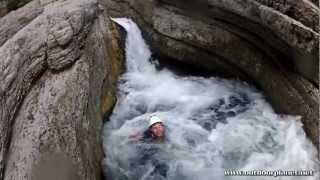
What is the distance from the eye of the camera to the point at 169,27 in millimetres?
10219

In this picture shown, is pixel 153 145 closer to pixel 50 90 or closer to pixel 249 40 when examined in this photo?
pixel 50 90

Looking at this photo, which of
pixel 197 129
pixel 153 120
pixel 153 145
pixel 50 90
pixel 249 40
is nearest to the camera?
pixel 50 90

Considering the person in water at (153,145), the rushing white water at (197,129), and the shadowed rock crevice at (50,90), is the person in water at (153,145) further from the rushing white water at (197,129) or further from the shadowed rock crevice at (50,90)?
the shadowed rock crevice at (50,90)

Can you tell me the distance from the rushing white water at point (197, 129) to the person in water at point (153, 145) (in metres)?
0.04

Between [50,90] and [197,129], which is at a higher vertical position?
[50,90]

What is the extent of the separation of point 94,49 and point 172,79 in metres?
2.79

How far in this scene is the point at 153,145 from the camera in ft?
26.7

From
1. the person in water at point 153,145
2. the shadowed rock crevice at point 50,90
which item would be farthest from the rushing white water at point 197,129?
the shadowed rock crevice at point 50,90

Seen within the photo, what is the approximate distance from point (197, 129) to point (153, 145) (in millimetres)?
1018

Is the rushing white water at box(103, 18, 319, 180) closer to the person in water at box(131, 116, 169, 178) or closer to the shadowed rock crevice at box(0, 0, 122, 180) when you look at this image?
the person in water at box(131, 116, 169, 178)

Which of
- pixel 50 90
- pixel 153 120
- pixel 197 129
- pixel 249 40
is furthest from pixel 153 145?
pixel 249 40

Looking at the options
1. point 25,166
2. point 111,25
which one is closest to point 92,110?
point 25,166

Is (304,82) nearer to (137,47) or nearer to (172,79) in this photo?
(172,79)

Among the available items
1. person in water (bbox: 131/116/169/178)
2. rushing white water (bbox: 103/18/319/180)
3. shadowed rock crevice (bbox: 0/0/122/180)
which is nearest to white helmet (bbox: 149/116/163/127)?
person in water (bbox: 131/116/169/178)
